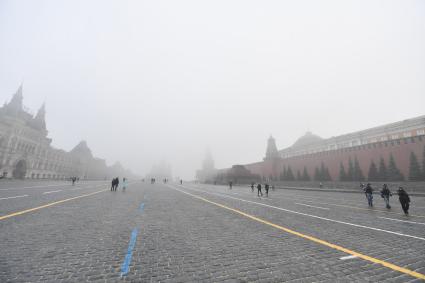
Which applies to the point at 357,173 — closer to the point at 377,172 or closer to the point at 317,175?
the point at 377,172

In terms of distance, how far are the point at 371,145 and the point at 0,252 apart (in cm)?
5768

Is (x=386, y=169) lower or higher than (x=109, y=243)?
higher

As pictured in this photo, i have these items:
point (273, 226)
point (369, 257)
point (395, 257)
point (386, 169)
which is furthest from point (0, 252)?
point (386, 169)

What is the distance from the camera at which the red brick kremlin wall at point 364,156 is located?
38906 mm

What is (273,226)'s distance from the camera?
7113 millimetres

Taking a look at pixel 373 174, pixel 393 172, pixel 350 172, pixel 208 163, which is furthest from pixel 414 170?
pixel 208 163

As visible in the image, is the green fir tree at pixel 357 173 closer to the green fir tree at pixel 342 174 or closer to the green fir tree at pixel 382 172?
the green fir tree at pixel 342 174

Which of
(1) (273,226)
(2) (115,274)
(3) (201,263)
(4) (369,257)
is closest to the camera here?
(2) (115,274)

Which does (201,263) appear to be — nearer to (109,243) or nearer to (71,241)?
(109,243)

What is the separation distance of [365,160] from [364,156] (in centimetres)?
101

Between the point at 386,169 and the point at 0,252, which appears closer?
the point at 0,252

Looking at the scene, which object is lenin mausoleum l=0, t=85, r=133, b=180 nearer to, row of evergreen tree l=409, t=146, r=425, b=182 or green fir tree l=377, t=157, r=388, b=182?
green fir tree l=377, t=157, r=388, b=182

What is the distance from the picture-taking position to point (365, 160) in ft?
149

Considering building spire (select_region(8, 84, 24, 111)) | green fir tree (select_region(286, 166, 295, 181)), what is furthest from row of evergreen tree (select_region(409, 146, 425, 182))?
building spire (select_region(8, 84, 24, 111))
